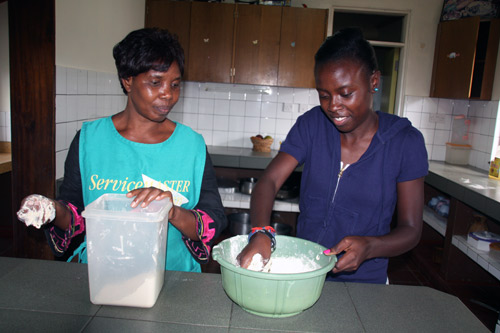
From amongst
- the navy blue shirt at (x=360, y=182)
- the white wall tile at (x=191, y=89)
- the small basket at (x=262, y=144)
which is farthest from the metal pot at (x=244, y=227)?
the navy blue shirt at (x=360, y=182)

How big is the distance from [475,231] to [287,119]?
2.10m

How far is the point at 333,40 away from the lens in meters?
1.27

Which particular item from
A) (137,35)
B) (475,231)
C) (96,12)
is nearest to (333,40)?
(137,35)

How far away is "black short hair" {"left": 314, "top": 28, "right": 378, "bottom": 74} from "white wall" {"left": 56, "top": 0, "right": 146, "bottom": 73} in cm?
155

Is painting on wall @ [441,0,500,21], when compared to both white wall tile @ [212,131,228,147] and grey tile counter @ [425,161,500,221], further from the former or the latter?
white wall tile @ [212,131,228,147]

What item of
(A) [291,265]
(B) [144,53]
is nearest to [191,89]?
(B) [144,53]

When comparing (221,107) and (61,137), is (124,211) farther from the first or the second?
(221,107)

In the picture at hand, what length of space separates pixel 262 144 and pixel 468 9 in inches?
87.0

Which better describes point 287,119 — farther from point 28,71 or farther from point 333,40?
point 333,40

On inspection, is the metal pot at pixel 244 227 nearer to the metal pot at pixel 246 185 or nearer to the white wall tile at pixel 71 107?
the metal pot at pixel 246 185

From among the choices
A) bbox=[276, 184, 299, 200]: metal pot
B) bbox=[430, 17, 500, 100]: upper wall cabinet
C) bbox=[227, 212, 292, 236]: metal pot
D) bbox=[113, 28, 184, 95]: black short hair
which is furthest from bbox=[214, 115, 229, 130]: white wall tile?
bbox=[113, 28, 184, 95]: black short hair

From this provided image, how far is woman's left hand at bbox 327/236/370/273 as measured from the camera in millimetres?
1050

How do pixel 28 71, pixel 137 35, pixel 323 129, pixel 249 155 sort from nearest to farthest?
1. pixel 137 35
2. pixel 323 129
3. pixel 28 71
4. pixel 249 155

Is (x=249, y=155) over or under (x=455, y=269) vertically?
over
